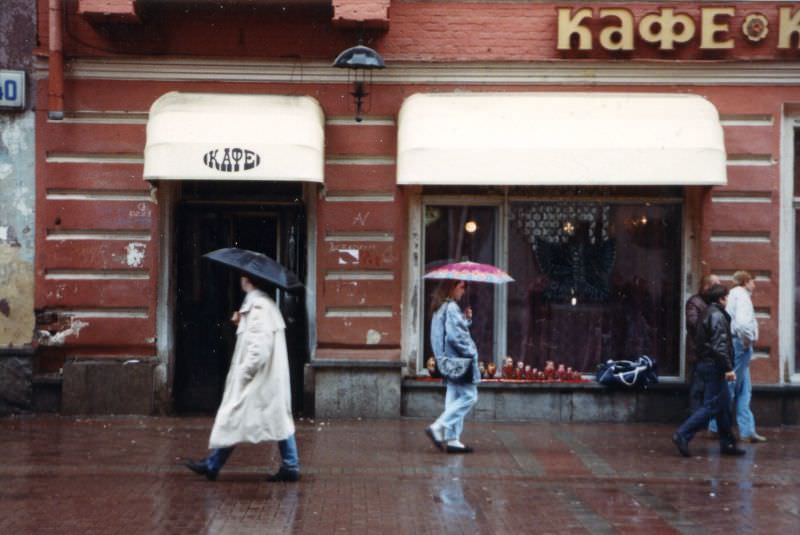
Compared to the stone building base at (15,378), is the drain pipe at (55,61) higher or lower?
higher

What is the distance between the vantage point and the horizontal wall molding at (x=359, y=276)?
14727 millimetres

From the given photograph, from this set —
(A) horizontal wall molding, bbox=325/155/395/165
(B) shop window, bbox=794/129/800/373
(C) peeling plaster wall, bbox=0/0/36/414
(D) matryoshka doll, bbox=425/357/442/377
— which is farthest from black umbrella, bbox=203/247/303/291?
(B) shop window, bbox=794/129/800/373

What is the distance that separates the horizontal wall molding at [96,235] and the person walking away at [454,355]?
423cm

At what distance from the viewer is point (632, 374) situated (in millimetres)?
14711

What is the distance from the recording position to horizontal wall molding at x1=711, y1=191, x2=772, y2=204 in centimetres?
1473

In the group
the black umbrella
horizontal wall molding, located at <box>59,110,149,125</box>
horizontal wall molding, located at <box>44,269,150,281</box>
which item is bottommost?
horizontal wall molding, located at <box>44,269,150,281</box>

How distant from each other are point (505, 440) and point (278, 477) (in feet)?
11.0

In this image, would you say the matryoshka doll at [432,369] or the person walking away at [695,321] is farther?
the matryoshka doll at [432,369]

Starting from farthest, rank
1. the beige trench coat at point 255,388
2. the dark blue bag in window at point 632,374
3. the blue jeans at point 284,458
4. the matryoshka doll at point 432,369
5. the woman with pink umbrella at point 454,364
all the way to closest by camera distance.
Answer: the matryoshka doll at point 432,369, the dark blue bag in window at point 632,374, the woman with pink umbrella at point 454,364, the blue jeans at point 284,458, the beige trench coat at point 255,388

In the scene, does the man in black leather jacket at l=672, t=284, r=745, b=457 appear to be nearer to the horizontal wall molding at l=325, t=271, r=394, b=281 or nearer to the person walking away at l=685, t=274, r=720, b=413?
the person walking away at l=685, t=274, r=720, b=413

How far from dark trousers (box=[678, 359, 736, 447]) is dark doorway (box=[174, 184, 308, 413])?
16.3 ft

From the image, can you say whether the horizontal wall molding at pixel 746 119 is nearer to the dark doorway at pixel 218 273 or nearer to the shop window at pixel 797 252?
the shop window at pixel 797 252

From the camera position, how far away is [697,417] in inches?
488

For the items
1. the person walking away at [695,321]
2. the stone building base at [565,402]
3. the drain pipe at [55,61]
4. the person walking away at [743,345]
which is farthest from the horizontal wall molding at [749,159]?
the drain pipe at [55,61]
